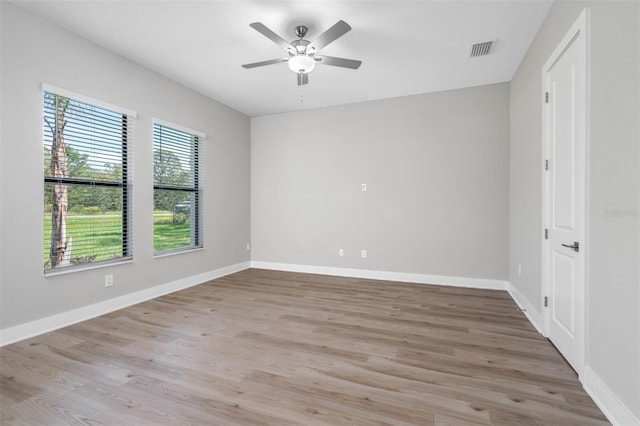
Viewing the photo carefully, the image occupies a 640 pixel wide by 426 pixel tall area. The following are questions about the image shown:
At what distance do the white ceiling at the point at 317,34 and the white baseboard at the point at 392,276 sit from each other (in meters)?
2.86

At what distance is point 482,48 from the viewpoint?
3074 mm

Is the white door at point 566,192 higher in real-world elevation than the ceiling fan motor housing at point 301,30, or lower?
lower

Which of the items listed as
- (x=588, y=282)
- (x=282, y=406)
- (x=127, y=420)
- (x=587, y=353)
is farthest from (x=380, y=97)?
(x=127, y=420)

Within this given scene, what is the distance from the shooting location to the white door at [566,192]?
6.30 feet

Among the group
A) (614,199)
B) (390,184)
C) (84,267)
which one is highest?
(390,184)

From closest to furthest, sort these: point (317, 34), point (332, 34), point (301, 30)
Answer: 1. point (332, 34)
2. point (301, 30)
3. point (317, 34)

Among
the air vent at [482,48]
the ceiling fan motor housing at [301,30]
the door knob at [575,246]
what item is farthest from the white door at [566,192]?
the ceiling fan motor housing at [301,30]

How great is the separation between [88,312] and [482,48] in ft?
16.7

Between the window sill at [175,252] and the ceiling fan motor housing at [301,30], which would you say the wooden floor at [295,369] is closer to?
the window sill at [175,252]

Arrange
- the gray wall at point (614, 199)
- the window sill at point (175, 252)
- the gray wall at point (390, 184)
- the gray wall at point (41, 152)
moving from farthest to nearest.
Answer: the gray wall at point (390, 184) → the window sill at point (175, 252) → the gray wall at point (41, 152) → the gray wall at point (614, 199)

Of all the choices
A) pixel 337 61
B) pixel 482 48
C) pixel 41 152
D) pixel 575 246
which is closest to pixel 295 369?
pixel 575 246

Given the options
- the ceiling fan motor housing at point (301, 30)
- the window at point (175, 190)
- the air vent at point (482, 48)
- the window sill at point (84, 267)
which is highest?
the air vent at point (482, 48)

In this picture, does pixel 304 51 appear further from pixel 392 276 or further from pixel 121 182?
pixel 392 276

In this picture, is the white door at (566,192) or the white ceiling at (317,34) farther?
the white ceiling at (317,34)
